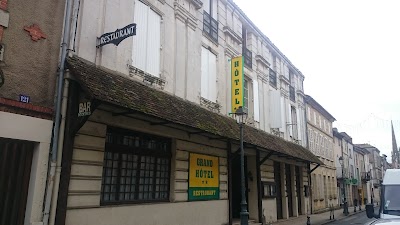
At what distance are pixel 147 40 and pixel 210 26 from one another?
487 cm

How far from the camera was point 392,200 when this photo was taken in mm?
8969

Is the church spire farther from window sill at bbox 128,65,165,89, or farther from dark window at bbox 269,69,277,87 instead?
window sill at bbox 128,65,165,89

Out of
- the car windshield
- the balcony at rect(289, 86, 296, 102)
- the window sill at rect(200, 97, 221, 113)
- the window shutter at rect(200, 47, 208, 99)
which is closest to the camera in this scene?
the car windshield

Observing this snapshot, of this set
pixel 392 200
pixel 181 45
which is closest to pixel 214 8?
pixel 181 45

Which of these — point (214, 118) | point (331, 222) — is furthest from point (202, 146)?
point (331, 222)

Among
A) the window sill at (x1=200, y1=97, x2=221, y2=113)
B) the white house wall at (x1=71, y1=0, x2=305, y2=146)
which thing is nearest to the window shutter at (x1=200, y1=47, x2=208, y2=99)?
the window sill at (x1=200, y1=97, x2=221, y2=113)

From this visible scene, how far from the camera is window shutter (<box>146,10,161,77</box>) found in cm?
1141

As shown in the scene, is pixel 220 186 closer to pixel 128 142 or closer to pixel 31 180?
pixel 128 142

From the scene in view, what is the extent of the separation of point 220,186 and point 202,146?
2.03 meters

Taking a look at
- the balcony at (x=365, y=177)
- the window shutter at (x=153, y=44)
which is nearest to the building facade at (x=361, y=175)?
the balcony at (x=365, y=177)

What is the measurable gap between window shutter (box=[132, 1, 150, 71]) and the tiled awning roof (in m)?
0.83

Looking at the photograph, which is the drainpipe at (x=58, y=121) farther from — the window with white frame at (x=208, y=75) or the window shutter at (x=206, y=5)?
the window shutter at (x=206, y=5)

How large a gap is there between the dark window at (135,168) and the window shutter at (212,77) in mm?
3801

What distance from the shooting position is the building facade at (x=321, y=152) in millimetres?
28359
